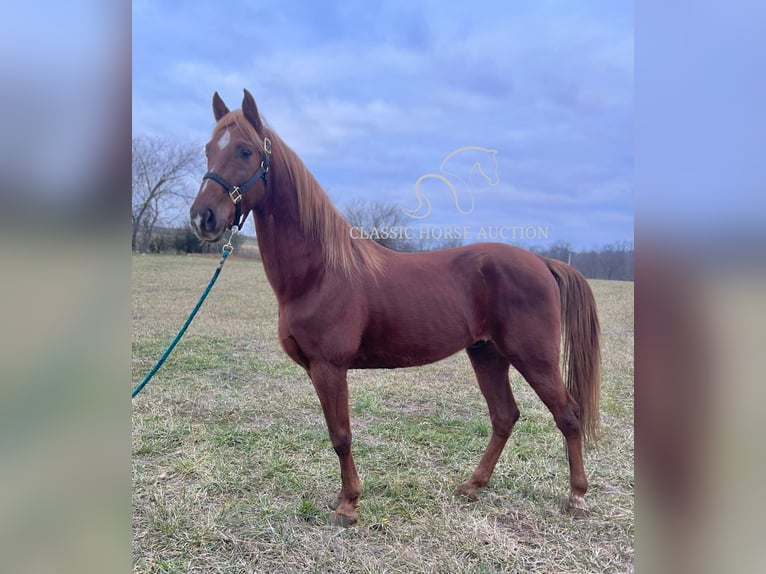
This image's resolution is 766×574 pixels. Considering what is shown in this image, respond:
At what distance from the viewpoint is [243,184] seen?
1971mm

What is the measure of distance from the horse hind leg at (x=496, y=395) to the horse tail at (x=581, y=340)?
0.38 m

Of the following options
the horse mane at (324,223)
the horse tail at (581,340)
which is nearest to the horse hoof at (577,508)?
the horse tail at (581,340)

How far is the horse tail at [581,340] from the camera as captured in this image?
7.84 feet

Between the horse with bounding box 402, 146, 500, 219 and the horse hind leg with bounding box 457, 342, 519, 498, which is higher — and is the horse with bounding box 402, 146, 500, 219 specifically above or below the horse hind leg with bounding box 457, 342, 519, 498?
above

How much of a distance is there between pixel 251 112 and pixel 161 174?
123 cm

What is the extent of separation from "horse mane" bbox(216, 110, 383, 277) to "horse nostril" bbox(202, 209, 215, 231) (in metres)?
0.43

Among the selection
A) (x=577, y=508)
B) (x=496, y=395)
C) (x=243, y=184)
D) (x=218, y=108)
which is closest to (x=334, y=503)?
(x=496, y=395)

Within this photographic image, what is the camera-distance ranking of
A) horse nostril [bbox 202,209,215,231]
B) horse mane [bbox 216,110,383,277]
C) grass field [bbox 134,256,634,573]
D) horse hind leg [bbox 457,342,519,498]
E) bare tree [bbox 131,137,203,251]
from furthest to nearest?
bare tree [bbox 131,137,203,251] < horse hind leg [bbox 457,342,519,498] < horse mane [bbox 216,110,383,277] < grass field [bbox 134,256,634,573] < horse nostril [bbox 202,209,215,231]

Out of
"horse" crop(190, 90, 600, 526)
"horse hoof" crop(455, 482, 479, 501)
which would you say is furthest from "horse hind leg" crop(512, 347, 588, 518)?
"horse hoof" crop(455, 482, 479, 501)

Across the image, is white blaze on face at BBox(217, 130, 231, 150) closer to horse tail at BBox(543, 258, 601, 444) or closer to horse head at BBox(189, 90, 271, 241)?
horse head at BBox(189, 90, 271, 241)

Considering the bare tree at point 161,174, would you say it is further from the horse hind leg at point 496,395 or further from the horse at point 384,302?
the horse hind leg at point 496,395

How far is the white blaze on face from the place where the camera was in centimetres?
195
